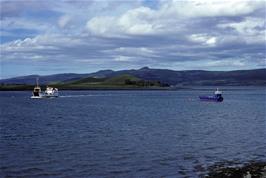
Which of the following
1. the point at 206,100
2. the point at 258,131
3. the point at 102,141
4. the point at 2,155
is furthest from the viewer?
the point at 206,100

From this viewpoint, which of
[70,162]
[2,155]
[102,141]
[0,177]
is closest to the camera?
[0,177]

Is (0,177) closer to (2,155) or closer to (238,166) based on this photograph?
(2,155)

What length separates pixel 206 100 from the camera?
501 ft

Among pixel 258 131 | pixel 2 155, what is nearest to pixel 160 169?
pixel 2 155

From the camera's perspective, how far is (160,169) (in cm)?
3089

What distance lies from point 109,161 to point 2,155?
8.51 m

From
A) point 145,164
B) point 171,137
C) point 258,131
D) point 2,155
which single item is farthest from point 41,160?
point 258,131

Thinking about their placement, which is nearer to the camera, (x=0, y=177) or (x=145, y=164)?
(x=0, y=177)

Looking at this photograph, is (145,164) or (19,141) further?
(19,141)

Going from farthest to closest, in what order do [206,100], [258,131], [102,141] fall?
[206,100] < [258,131] < [102,141]

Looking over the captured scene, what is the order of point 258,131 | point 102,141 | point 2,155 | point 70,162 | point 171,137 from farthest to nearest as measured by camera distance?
point 258,131
point 171,137
point 102,141
point 2,155
point 70,162

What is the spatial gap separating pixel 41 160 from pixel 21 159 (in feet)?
5.36

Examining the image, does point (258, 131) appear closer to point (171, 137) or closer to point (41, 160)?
point (171, 137)

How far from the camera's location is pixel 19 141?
146 ft
